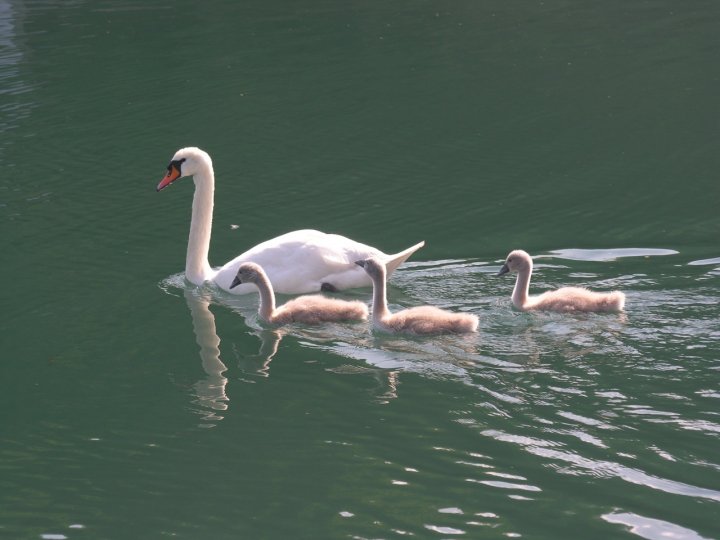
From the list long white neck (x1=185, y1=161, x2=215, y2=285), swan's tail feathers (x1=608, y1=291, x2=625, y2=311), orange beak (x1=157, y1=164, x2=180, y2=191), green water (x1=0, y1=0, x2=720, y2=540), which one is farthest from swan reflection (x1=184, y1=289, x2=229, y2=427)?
swan's tail feathers (x1=608, y1=291, x2=625, y2=311)

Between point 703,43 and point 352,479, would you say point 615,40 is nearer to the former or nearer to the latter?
point 703,43

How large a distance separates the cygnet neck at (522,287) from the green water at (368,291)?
0.12 meters

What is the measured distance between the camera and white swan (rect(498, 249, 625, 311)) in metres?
8.75

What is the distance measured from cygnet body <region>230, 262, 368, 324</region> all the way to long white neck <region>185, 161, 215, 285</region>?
1.08 meters

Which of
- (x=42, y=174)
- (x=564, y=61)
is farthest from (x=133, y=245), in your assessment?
(x=564, y=61)

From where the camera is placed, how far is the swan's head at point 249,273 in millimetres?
9398

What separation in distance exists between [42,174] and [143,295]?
Result: 399cm

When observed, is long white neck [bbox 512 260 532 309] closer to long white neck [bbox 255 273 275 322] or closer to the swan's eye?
long white neck [bbox 255 273 275 322]

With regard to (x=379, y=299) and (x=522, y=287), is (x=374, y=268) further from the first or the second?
(x=522, y=287)

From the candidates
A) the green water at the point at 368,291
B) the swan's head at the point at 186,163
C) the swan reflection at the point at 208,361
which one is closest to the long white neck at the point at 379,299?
the green water at the point at 368,291

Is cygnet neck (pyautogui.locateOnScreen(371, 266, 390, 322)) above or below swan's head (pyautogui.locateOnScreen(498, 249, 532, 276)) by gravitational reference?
below

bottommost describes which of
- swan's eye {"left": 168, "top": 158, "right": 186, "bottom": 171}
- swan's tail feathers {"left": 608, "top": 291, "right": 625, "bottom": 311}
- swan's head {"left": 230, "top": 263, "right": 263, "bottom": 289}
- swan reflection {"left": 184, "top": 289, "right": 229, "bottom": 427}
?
swan reflection {"left": 184, "top": 289, "right": 229, "bottom": 427}

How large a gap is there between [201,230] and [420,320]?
2666 millimetres

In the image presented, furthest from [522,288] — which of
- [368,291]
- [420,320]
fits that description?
[368,291]
